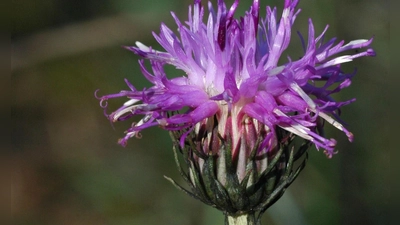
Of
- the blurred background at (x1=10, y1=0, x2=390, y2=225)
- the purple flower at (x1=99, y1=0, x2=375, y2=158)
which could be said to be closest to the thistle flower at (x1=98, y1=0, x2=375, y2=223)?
the purple flower at (x1=99, y1=0, x2=375, y2=158)

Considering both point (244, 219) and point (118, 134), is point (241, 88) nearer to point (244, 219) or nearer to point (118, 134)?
point (244, 219)

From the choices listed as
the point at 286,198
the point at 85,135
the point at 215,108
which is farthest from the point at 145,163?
the point at 215,108

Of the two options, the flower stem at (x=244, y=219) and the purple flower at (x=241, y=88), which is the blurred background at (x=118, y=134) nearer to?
the purple flower at (x=241, y=88)

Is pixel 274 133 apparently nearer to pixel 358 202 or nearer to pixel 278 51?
pixel 278 51

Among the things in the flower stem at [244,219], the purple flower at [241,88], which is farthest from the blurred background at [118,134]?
the flower stem at [244,219]

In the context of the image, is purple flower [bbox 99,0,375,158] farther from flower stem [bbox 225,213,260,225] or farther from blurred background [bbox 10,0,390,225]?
blurred background [bbox 10,0,390,225]

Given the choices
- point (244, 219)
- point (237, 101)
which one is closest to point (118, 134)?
point (244, 219)
